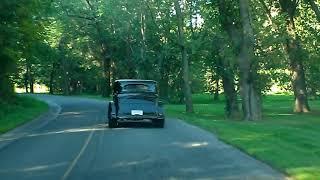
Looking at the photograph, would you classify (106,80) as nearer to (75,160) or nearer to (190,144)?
(190,144)

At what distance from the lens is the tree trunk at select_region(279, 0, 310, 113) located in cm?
4056

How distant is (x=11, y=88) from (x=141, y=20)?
13990mm

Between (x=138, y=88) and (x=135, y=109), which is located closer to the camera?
(x=135, y=109)

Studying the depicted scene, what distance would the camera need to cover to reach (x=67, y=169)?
12070 mm

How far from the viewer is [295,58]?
135 ft

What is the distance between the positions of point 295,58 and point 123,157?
2891 cm

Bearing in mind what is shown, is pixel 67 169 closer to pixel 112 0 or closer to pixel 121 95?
pixel 121 95

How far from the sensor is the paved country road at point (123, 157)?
1142cm

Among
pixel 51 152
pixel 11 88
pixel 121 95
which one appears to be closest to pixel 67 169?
pixel 51 152

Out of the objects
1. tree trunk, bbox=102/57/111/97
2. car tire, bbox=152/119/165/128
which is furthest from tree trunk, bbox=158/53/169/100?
car tire, bbox=152/119/165/128

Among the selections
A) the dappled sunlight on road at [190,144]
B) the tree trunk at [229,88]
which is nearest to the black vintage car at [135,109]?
the dappled sunlight on road at [190,144]

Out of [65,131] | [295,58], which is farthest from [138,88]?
[295,58]

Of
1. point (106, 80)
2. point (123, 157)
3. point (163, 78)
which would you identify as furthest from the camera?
point (106, 80)

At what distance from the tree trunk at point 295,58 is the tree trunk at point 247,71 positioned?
10.4 metres
